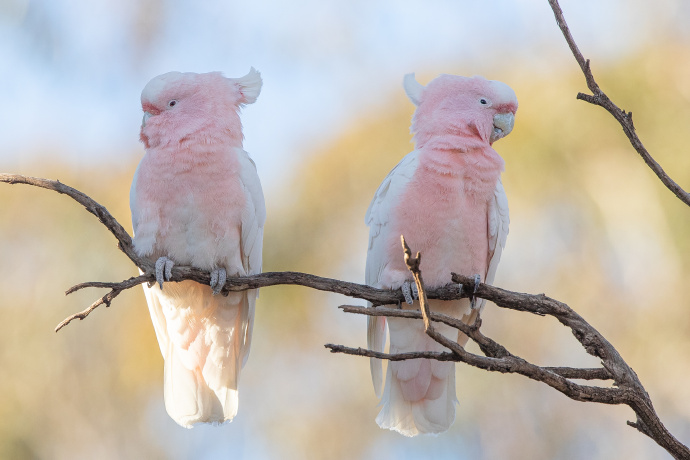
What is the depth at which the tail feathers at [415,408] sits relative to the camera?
150 inches

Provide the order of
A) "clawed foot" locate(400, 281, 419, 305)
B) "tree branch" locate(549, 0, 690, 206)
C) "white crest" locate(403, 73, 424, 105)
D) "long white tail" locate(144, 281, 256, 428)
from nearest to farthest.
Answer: "tree branch" locate(549, 0, 690, 206), "clawed foot" locate(400, 281, 419, 305), "white crest" locate(403, 73, 424, 105), "long white tail" locate(144, 281, 256, 428)

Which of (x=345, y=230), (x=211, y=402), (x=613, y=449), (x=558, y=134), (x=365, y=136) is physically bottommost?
(x=211, y=402)

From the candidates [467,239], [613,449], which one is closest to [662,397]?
[613,449]

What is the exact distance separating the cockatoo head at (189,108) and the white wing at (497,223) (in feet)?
3.94

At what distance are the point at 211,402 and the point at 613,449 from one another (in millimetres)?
5477

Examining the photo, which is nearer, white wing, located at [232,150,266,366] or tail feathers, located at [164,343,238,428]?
white wing, located at [232,150,266,366]

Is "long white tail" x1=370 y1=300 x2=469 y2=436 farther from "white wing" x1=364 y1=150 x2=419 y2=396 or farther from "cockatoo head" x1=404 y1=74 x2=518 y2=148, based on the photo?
"cockatoo head" x1=404 y1=74 x2=518 y2=148

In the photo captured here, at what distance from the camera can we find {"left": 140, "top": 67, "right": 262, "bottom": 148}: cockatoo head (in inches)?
141

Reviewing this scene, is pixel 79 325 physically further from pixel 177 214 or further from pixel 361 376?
pixel 177 214

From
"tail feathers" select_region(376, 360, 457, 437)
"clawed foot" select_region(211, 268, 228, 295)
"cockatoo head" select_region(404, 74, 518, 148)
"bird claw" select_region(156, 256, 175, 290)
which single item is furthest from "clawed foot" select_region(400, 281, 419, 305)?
"bird claw" select_region(156, 256, 175, 290)

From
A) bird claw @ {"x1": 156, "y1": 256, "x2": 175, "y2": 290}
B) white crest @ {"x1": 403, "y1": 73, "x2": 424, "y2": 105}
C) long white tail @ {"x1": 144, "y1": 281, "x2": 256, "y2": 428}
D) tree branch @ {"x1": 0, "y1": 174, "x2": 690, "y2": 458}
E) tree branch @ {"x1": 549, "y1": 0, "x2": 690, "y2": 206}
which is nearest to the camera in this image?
tree branch @ {"x1": 0, "y1": 174, "x2": 690, "y2": 458}

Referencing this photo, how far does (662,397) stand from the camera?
25.3ft

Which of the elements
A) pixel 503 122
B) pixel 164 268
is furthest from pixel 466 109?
pixel 164 268

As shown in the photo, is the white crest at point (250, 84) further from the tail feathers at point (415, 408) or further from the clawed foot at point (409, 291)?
the tail feathers at point (415, 408)
